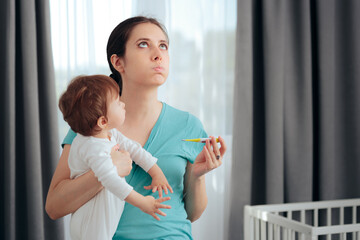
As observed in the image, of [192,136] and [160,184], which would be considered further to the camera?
[192,136]

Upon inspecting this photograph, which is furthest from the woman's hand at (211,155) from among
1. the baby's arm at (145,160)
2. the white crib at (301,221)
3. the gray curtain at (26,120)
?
the gray curtain at (26,120)

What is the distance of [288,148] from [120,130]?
1694 millimetres

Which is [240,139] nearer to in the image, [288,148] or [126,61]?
[288,148]

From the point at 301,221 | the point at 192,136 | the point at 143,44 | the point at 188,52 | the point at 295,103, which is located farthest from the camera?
the point at 295,103

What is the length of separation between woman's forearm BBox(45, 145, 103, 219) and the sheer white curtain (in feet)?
4.27

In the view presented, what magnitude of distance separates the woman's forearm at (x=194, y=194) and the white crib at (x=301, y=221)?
791 millimetres

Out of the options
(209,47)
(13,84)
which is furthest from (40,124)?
(209,47)

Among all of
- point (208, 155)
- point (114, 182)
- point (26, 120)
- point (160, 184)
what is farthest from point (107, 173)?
point (26, 120)

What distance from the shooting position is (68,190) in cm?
82

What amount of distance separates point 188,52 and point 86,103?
1.59 metres

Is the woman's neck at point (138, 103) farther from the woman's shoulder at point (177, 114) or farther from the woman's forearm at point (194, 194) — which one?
the woman's forearm at point (194, 194)

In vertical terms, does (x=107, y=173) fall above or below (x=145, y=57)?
below

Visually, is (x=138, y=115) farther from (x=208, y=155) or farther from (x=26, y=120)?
(x=26, y=120)

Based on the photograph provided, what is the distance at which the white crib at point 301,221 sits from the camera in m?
1.72
